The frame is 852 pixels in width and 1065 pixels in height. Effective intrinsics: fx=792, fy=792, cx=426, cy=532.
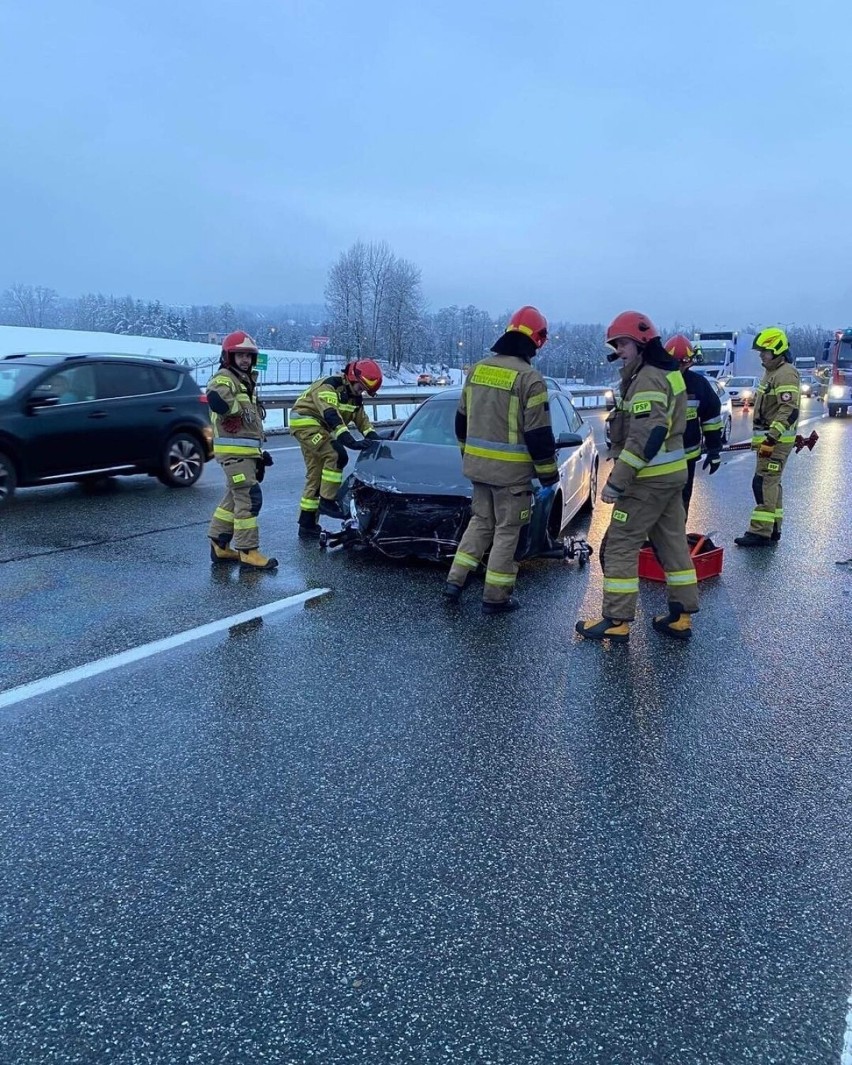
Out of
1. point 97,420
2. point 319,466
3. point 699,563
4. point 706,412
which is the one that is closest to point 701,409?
point 706,412

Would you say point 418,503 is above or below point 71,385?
below

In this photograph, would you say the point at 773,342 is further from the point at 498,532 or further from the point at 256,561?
the point at 256,561

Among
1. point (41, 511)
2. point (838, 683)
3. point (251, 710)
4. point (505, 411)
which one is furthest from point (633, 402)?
point (41, 511)

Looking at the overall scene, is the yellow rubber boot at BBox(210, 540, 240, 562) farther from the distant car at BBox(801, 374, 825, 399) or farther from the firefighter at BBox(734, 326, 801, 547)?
the distant car at BBox(801, 374, 825, 399)

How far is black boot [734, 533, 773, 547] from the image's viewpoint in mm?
7734

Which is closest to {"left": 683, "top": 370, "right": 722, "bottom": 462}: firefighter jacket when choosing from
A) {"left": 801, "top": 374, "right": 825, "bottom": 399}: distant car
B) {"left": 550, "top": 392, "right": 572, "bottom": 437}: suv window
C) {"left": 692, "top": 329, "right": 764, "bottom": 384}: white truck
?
{"left": 550, "top": 392, "right": 572, "bottom": 437}: suv window

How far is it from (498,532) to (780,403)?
3.87 m

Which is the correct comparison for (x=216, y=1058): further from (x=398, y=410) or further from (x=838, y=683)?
(x=398, y=410)

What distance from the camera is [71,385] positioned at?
9.26 metres

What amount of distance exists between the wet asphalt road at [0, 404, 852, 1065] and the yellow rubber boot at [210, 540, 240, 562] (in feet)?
3.59

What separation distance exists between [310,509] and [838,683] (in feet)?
15.6

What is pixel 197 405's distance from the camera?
10562 mm

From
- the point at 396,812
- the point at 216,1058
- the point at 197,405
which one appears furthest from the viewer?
the point at 197,405

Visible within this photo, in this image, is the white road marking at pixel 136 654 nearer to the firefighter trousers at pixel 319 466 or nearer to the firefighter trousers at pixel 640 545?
the firefighter trousers at pixel 319 466
